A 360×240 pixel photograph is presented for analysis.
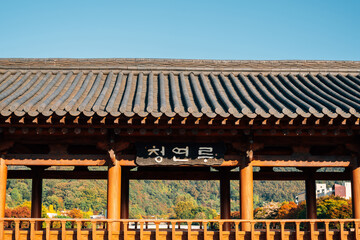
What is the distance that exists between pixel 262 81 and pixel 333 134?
300 cm

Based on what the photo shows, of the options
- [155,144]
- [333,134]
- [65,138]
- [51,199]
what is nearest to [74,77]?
[65,138]

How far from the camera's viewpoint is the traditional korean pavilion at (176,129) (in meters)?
8.02

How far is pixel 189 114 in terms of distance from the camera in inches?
309

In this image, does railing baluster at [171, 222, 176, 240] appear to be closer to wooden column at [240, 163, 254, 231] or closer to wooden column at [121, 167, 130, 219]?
wooden column at [240, 163, 254, 231]

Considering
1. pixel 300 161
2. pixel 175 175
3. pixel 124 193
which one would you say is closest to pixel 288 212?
pixel 175 175

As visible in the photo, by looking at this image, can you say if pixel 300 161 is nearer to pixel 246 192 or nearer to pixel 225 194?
pixel 246 192

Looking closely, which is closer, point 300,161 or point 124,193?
point 300,161

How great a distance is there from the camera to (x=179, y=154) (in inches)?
350

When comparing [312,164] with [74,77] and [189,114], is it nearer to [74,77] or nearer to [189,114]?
[189,114]

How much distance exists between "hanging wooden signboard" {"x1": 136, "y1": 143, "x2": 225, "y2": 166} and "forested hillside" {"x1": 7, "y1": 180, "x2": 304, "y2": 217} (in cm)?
7832

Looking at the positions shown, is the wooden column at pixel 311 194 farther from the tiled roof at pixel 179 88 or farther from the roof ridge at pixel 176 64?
the roof ridge at pixel 176 64

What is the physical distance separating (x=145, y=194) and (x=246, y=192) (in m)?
98.1

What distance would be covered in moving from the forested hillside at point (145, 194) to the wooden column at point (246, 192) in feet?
259

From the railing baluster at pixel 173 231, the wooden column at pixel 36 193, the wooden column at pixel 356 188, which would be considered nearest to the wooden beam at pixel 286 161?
the wooden column at pixel 356 188
